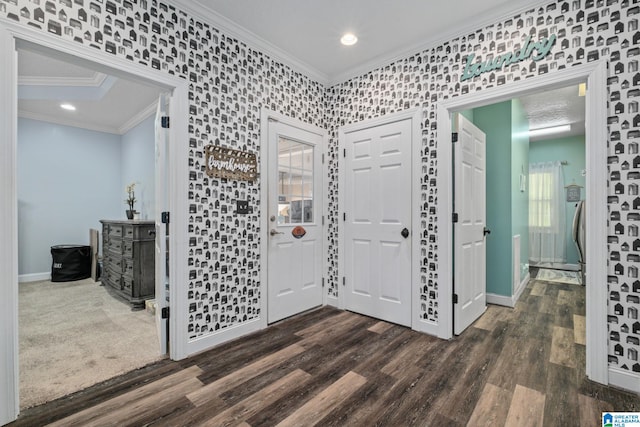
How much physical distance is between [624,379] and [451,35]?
2859 mm

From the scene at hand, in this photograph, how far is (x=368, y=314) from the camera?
314 centimetres

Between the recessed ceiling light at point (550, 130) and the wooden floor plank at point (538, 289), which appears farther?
the recessed ceiling light at point (550, 130)

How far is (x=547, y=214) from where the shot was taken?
612 cm

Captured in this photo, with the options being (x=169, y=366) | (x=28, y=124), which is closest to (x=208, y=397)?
(x=169, y=366)

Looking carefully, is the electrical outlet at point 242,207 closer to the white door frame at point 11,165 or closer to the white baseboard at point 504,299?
the white door frame at point 11,165

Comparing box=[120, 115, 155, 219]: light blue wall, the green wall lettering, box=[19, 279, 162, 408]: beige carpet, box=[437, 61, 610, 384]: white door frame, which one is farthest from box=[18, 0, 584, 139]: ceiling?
box=[19, 279, 162, 408]: beige carpet

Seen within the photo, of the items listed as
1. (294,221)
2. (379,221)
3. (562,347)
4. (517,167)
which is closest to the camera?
(562,347)

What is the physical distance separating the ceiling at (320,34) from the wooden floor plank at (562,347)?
8.96 ft

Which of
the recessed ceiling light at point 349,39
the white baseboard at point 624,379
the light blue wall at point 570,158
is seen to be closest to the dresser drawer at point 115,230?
the recessed ceiling light at point 349,39

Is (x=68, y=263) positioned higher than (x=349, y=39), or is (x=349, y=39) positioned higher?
(x=349, y=39)

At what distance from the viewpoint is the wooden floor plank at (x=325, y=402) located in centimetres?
156

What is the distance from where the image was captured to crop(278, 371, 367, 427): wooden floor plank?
156cm

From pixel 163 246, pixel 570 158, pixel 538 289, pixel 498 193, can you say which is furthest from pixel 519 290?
pixel 163 246

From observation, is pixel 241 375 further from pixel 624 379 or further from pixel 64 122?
pixel 64 122
